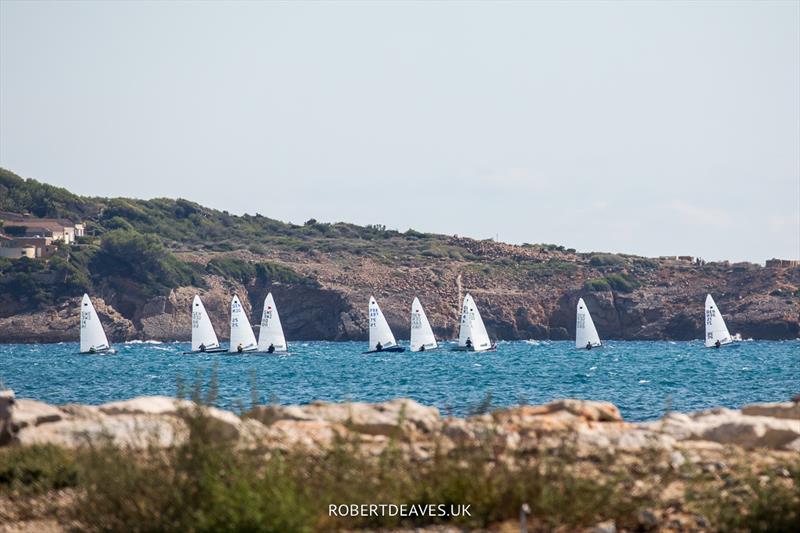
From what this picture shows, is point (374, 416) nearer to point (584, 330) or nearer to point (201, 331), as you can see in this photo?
point (201, 331)

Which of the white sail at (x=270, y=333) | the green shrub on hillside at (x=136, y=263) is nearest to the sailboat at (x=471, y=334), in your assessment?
the white sail at (x=270, y=333)

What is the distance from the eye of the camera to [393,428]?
1115 cm

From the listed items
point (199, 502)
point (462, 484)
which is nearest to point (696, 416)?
point (462, 484)

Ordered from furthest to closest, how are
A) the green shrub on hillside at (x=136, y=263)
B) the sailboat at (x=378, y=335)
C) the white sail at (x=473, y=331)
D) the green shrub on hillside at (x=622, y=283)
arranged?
1. the green shrub on hillside at (x=622, y=283)
2. the green shrub on hillside at (x=136, y=263)
3. the sailboat at (x=378, y=335)
4. the white sail at (x=473, y=331)

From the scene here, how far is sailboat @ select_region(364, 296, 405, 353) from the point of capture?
80.3 meters

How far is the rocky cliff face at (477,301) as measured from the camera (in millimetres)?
120625

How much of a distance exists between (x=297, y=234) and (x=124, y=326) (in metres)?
47.0

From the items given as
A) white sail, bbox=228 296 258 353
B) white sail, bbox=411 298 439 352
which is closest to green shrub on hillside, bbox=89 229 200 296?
white sail, bbox=228 296 258 353

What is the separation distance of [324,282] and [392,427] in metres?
118

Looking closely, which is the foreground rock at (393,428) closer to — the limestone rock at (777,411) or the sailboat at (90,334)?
the limestone rock at (777,411)

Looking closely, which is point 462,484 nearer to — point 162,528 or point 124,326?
point 162,528

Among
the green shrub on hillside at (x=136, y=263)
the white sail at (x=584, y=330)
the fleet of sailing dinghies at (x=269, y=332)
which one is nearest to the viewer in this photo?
the fleet of sailing dinghies at (x=269, y=332)

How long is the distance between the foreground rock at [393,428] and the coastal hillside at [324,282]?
359ft

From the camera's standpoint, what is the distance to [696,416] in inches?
511
